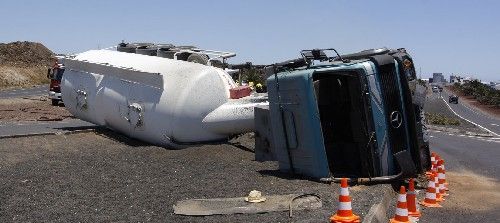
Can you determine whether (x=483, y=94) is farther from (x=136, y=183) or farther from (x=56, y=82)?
(x=136, y=183)

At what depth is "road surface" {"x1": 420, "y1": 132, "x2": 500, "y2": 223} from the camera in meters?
8.92

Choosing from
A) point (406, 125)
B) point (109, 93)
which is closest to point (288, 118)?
point (406, 125)

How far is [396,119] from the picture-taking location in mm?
9820

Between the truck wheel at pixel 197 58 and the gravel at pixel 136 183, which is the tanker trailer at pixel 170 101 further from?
the truck wheel at pixel 197 58

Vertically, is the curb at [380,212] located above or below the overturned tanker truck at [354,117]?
below

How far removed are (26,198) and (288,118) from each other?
425 centimetres

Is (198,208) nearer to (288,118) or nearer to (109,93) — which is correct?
(288,118)

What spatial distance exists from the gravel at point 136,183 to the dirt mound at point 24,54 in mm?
69473

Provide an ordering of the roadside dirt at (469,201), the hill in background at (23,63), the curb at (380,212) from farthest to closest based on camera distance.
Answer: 1. the hill in background at (23,63)
2. the roadside dirt at (469,201)
3. the curb at (380,212)

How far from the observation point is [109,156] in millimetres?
13453

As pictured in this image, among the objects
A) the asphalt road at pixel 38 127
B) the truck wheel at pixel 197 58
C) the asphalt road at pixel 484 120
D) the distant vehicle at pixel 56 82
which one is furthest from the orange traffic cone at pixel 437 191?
the distant vehicle at pixel 56 82

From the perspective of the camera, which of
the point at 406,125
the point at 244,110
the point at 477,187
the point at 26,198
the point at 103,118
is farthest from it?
the point at 103,118

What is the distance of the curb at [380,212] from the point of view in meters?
7.21

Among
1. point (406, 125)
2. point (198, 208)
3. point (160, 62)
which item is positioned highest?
point (160, 62)
